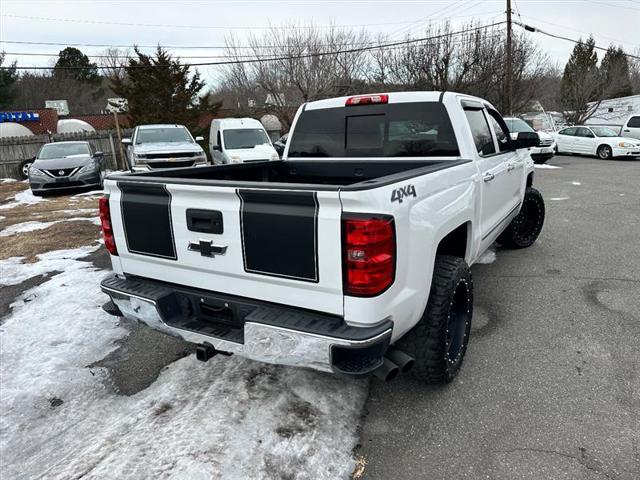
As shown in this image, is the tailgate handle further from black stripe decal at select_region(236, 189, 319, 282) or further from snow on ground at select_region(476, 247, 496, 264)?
snow on ground at select_region(476, 247, 496, 264)

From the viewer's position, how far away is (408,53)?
25.3 metres

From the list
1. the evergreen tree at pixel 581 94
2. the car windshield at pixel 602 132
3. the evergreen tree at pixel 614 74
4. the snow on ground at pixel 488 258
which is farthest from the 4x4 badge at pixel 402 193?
the evergreen tree at pixel 614 74

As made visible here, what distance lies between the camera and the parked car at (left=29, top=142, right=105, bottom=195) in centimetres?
1190

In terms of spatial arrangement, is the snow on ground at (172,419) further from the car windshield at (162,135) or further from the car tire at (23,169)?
the car tire at (23,169)

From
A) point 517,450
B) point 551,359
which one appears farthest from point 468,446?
point 551,359

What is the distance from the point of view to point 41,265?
5.91 m

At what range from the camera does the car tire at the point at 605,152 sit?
18.5 meters

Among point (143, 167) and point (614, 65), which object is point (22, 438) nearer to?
point (143, 167)

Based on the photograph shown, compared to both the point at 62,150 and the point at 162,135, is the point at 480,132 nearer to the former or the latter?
the point at 162,135

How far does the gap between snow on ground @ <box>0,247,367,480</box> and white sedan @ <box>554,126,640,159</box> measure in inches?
773

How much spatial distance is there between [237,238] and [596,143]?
68.0 ft

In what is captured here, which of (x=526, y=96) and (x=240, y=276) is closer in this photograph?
(x=240, y=276)

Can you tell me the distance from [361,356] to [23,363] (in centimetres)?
283

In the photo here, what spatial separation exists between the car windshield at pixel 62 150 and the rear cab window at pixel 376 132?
11223mm
